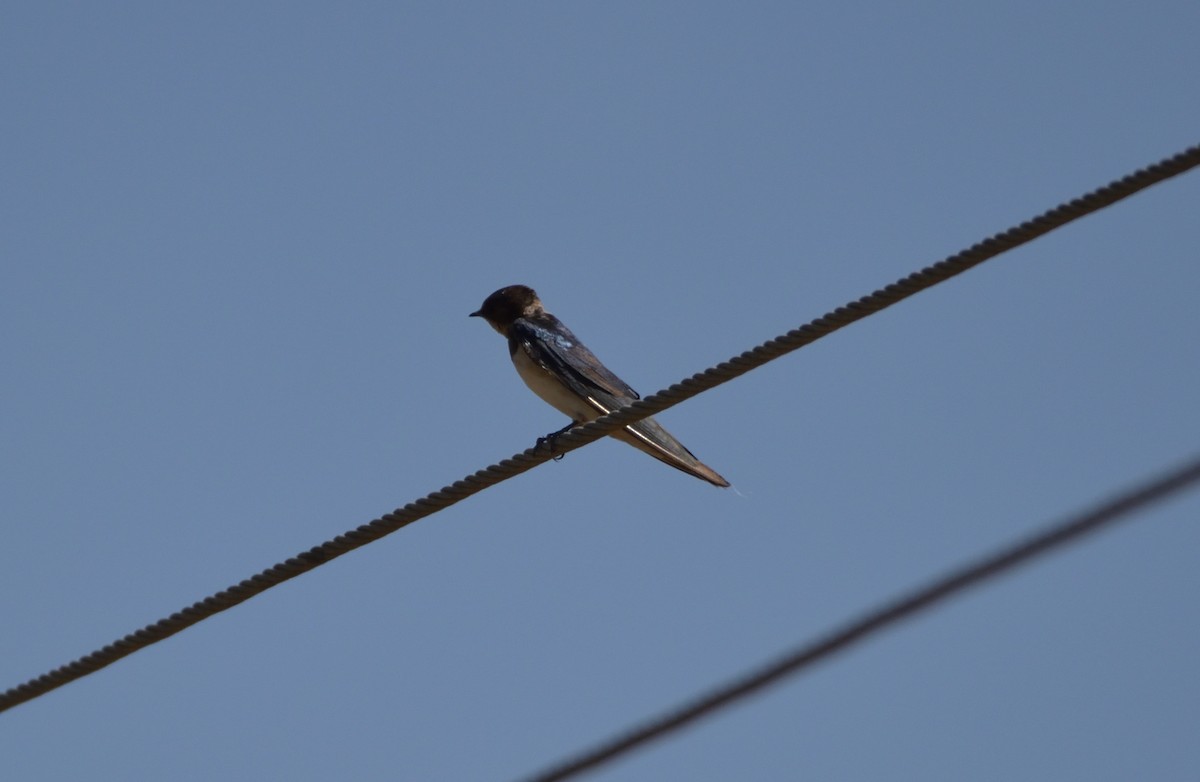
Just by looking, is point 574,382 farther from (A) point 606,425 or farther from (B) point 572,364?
(A) point 606,425

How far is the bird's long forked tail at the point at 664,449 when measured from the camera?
6911mm

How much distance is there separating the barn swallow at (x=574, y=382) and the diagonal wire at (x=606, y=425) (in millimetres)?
2189

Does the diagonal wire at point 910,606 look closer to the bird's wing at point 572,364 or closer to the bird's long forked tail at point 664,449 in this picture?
the bird's long forked tail at point 664,449

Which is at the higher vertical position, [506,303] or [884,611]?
[506,303]

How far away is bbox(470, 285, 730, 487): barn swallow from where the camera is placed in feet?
23.3

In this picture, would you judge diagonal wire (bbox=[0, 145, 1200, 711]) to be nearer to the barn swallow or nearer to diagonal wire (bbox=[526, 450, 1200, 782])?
diagonal wire (bbox=[526, 450, 1200, 782])

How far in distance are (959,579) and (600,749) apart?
2.81ft

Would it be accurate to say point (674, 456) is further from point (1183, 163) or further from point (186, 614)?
point (1183, 163)

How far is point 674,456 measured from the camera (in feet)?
23.1

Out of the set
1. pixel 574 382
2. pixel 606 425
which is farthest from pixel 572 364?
pixel 606 425

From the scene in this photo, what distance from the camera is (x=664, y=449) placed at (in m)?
7.08

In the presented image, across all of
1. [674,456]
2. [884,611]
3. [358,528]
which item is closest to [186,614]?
[358,528]

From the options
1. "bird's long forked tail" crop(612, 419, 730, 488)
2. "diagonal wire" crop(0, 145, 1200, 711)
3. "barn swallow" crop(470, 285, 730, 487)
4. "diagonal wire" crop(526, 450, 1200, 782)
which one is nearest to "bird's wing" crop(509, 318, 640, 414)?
"barn swallow" crop(470, 285, 730, 487)

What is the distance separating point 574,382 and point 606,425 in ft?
9.83
